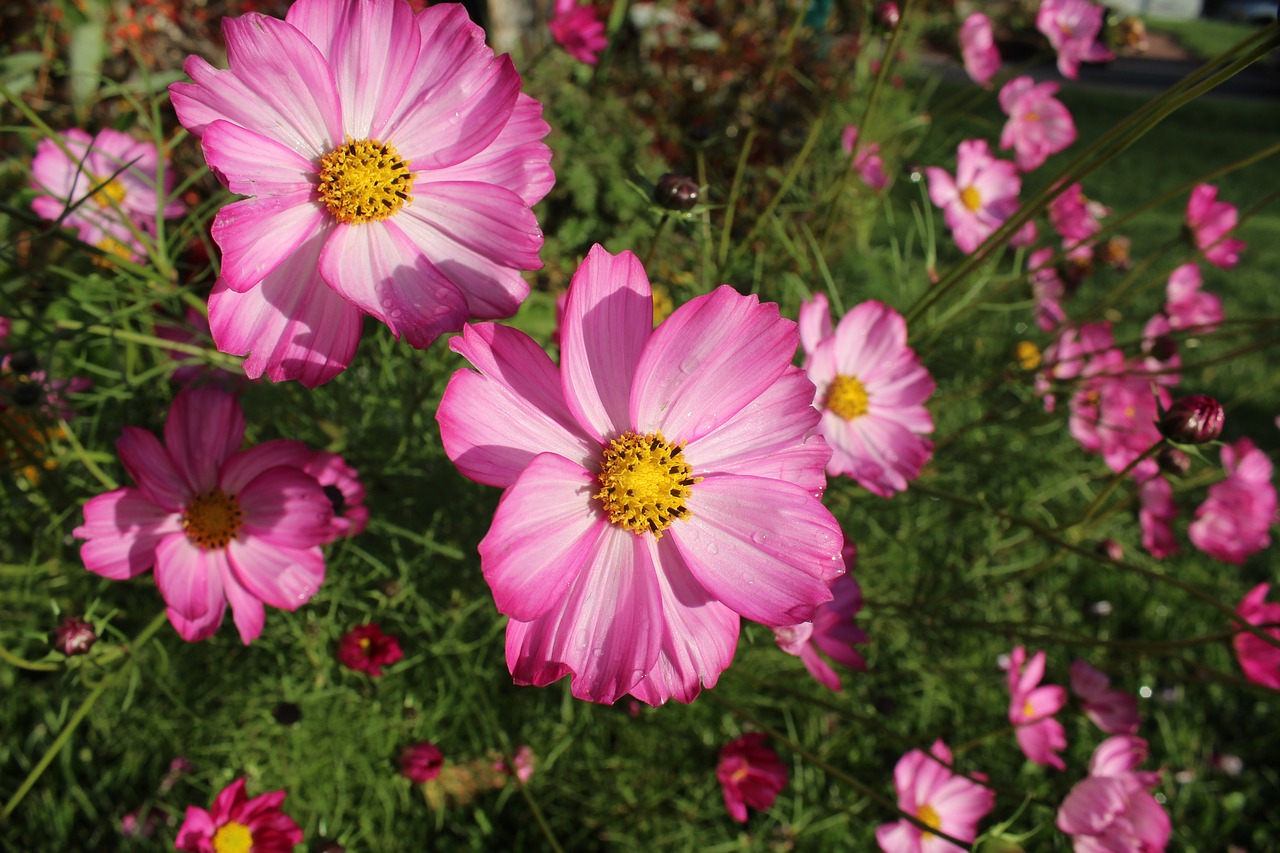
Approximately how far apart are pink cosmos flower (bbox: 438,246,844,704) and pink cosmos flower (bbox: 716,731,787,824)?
55 cm

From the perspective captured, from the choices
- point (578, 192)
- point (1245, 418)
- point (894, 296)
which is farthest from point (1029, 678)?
point (1245, 418)

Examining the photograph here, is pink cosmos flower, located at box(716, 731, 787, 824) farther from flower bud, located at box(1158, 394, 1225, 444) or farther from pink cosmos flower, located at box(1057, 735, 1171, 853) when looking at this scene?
flower bud, located at box(1158, 394, 1225, 444)

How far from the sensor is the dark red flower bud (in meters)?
0.82

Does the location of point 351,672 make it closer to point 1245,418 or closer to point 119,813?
point 119,813

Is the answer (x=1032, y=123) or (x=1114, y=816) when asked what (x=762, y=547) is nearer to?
(x=1114, y=816)

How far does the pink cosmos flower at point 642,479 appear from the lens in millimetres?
A: 619

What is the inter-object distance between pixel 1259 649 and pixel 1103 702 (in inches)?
10.5

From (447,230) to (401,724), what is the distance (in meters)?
0.88

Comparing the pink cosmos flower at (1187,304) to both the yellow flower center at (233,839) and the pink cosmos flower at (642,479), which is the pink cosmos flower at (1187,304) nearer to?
the pink cosmos flower at (642,479)

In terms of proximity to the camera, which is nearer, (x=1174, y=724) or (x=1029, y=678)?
(x=1029, y=678)

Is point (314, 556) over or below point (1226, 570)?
over

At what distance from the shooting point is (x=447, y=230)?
711 millimetres

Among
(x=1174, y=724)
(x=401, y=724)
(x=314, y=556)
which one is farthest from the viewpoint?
(x=1174, y=724)

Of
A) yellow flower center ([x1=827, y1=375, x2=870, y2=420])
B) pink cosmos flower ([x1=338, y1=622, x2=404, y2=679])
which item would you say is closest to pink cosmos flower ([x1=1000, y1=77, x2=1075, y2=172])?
yellow flower center ([x1=827, y1=375, x2=870, y2=420])
